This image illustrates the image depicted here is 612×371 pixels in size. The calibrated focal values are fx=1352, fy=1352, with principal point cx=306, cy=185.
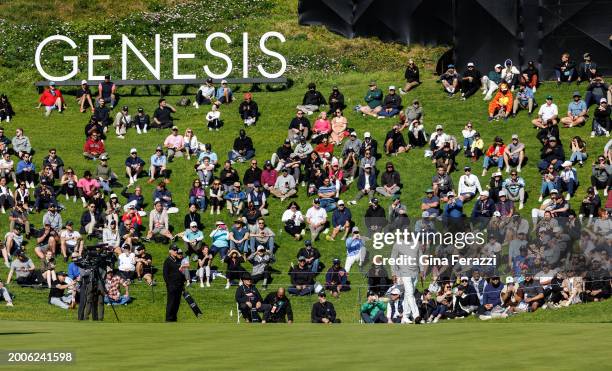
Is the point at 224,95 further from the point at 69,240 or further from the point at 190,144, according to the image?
the point at 69,240

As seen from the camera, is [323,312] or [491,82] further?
[491,82]

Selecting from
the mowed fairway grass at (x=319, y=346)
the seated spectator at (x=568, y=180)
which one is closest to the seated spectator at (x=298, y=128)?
the seated spectator at (x=568, y=180)

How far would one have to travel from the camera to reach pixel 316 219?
1403 inches

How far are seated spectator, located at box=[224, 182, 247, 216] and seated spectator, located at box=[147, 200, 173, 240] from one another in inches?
69.0

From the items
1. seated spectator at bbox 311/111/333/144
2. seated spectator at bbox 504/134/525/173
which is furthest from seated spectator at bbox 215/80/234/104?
seated spectator at bbox 504/134/525/173

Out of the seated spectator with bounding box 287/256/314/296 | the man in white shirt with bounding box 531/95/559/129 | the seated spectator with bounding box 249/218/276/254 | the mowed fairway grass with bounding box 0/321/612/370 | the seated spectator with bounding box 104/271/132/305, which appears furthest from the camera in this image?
the man in white shirt with bounding box 531/95/559/129

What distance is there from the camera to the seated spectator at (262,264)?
3284 centimetres

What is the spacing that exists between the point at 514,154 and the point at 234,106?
488 inches

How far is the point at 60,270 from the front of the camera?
34.8 m

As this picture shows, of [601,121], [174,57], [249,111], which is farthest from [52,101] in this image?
[601,121]

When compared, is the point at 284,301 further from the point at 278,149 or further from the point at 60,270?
the point at 278,149

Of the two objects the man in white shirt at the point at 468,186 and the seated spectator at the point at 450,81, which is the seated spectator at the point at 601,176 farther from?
the seated spectator at the point at 450,81

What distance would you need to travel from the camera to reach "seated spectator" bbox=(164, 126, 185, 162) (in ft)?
136

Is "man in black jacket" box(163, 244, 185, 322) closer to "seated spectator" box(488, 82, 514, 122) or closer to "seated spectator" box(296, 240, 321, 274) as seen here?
"seated spectator" box(296, 240, 321, 274)
